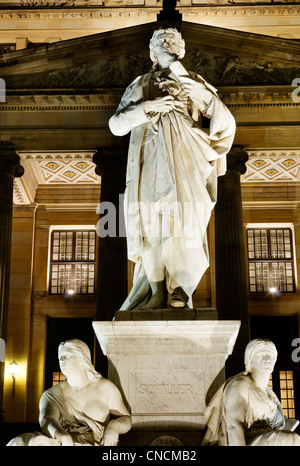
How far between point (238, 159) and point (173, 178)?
80.8ft

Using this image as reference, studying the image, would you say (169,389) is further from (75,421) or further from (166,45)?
(166,45)

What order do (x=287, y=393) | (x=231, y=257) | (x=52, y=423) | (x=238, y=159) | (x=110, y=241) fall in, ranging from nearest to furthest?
(x=52, y=423) → (x=231, y=257) → (x=110, y=241) → (x=238, y=159) → (x=287, y=393)

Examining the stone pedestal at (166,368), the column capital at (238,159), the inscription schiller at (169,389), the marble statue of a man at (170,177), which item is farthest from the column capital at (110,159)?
the inscription schiller at (169,389)

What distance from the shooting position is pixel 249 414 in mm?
6441

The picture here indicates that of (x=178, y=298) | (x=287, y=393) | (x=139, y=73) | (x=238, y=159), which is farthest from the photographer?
(x=287, y=393)

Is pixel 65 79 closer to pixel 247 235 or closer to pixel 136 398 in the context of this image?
pixel 247 235

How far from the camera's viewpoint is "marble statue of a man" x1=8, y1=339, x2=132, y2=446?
21.0ft

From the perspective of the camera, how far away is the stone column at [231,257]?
95.9 feet

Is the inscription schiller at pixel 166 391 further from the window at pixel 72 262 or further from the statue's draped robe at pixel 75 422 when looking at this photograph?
the window at pixel 72 262

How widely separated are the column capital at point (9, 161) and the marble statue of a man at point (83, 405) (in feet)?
84.0

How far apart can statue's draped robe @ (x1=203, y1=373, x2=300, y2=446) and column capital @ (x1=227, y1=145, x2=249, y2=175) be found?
25.1 meters

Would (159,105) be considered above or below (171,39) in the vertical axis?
below

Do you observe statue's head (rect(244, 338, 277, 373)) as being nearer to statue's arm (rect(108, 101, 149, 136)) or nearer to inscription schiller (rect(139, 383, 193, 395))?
inscription schiller (rect(139, 383, 193, 395))

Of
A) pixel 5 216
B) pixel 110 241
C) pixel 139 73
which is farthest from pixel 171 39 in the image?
pixel 139 73
